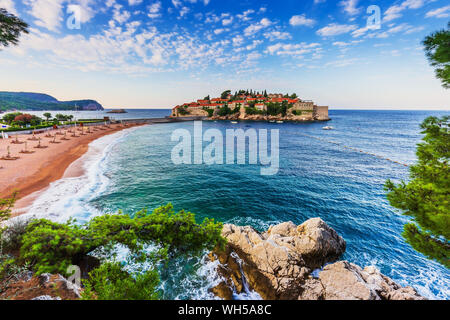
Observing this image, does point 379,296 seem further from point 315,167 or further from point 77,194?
point 77,194

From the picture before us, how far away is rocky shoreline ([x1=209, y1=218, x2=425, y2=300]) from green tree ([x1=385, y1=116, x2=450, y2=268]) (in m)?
2.93

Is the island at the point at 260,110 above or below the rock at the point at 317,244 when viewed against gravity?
above

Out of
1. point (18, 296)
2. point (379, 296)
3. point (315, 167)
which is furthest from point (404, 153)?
point (18, 296)

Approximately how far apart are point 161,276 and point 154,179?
1536 centimetres

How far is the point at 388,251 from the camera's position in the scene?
12.0m

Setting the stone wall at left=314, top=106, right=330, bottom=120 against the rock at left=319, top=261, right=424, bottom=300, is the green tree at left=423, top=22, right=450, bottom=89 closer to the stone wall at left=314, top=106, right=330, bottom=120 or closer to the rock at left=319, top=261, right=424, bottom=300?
the rock at left=319, top=261, right=424, bottom=300

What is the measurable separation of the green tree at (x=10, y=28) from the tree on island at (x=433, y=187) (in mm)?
18596

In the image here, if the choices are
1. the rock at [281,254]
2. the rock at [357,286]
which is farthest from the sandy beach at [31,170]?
the rock at [357,286]

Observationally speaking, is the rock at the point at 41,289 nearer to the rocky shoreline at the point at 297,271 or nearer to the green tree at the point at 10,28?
the rocky shoreline at the point at 297,271

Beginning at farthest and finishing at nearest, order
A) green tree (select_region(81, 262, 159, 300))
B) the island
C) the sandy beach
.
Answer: the island < the sandy beach < green tree (select_region(81, 262, 159, 300))

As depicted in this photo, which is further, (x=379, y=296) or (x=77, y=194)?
(x=77, y=194)

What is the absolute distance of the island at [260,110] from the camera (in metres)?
117

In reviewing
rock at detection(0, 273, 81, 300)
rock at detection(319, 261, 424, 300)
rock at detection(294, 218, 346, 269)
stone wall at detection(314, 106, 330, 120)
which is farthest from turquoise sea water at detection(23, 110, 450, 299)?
stone wall at detection(314, 106, 330, 120)

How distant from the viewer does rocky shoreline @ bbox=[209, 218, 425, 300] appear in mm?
7988
